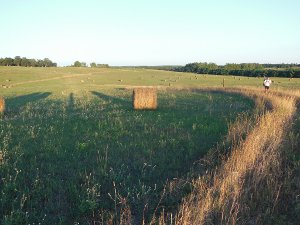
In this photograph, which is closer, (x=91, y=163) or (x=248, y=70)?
(x=91, y=163)

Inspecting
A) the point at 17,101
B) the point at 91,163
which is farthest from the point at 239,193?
the point at 17,101

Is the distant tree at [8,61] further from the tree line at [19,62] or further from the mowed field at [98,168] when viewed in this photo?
the mowed field at [98,168]

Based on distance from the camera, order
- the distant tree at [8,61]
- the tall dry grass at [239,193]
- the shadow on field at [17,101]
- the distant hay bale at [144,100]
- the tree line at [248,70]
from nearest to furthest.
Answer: the tall dry grass at [239,193] < the distant hay bale at [144,100] < the shadow on field at [17,101] < the tree line at [248,70] < the distant tree at [8,61]

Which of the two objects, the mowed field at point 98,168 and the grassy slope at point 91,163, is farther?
the grassy slope at point 91,163

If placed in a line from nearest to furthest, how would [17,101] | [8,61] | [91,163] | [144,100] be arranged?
1. [91,163]
2. [144,100]
3. [17,101]
4. [8,61]

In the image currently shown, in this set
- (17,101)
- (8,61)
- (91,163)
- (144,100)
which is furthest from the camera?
(8,61)

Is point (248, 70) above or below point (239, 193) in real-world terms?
above

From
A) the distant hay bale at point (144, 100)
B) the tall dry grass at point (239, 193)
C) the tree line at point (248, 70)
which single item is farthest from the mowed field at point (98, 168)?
the tree line at point (248, 70)

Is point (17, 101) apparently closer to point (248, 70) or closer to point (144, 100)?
point (144, 100)

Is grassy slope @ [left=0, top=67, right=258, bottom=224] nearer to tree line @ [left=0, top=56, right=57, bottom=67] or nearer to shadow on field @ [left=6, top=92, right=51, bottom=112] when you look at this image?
shadow on field @ [left=6, top=92, right=51, bottom=112]

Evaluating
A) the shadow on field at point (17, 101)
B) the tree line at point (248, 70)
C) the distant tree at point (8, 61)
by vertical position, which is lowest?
the shadow on field at point (17, 101)

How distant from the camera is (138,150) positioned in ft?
32.3

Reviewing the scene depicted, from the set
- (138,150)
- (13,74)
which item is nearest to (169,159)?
(138,150)

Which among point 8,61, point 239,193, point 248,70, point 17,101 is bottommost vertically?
point 17,101
